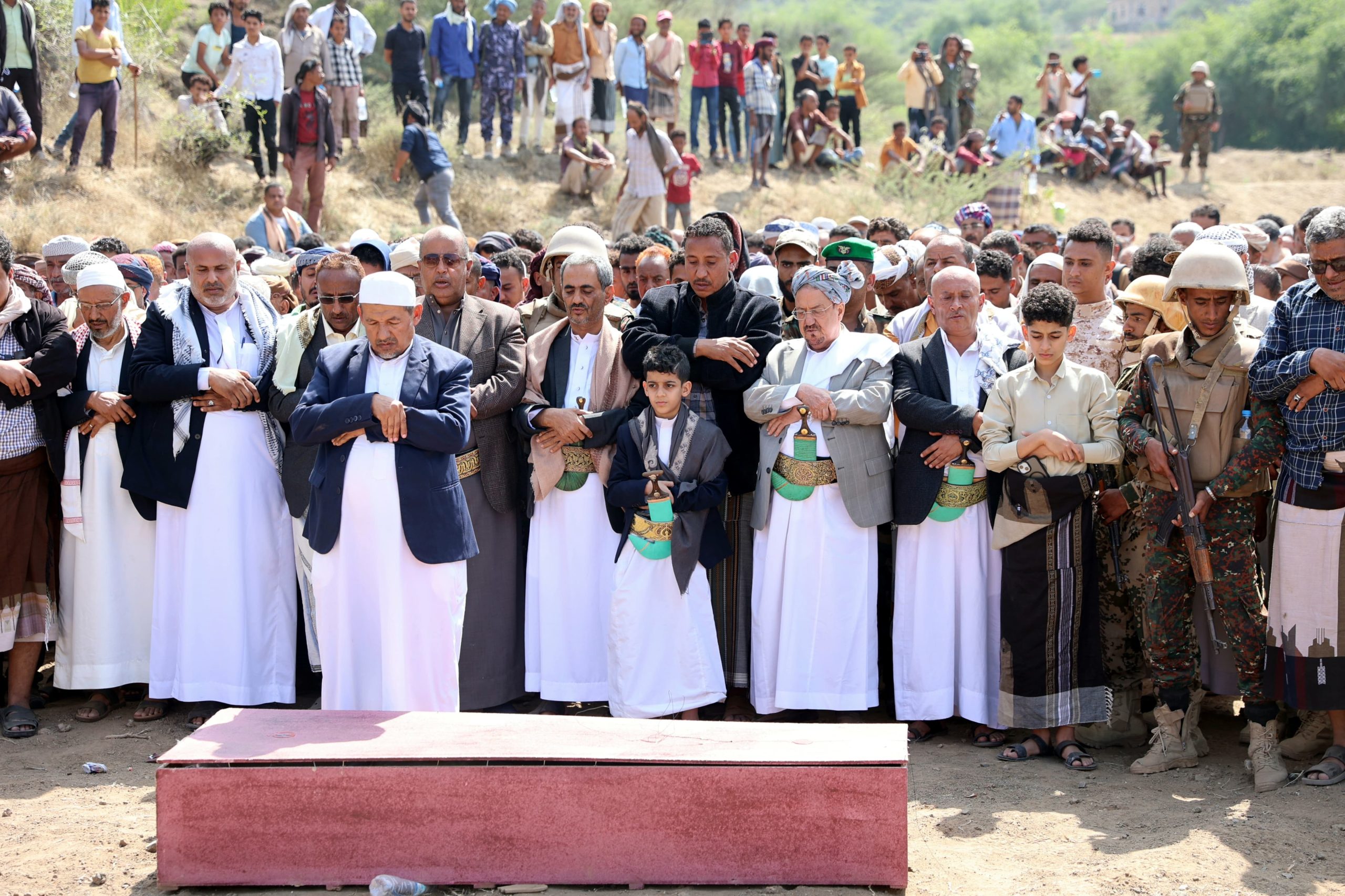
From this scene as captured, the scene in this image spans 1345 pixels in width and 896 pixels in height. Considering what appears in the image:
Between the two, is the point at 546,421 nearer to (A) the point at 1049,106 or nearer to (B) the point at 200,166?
(B) the point at 200,166

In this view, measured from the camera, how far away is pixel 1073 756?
17.6 feet

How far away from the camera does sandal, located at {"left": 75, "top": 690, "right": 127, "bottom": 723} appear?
6.03 metres

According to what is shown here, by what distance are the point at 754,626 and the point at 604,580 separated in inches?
28.4

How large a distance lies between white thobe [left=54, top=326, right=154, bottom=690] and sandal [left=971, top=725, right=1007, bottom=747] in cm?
382

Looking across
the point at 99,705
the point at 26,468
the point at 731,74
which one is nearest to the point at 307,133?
the point at 731,74

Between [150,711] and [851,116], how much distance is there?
17499 millimetres

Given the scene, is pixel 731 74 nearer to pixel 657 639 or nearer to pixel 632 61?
pixel 632 61

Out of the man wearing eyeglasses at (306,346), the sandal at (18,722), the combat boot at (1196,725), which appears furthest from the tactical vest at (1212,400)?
the sandal at (18,722)

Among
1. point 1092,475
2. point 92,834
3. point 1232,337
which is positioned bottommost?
point 92,834

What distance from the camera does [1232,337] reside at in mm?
5180

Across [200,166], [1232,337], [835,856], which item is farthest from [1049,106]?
[835,856]

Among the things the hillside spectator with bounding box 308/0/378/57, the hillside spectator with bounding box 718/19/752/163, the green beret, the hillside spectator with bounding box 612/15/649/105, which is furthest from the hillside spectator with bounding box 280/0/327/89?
the green beret

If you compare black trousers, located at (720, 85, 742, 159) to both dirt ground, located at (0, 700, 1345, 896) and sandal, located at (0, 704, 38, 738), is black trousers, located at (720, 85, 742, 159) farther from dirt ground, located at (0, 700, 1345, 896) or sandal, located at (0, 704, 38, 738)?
sandal, located at (0, 704, 38, 738)

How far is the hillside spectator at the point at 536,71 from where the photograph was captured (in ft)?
55.4
